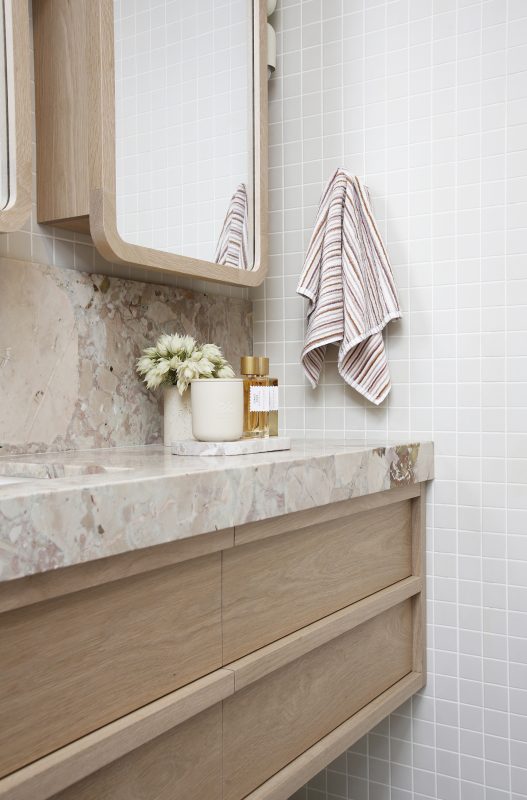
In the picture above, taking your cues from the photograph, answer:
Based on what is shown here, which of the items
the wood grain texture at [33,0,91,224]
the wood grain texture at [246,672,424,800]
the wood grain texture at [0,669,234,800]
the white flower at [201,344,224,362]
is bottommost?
the wood grain texture at [246,672,424,800]

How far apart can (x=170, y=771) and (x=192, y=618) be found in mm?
186

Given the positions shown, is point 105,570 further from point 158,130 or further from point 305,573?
point 158,130

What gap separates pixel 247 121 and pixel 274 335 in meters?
0.51

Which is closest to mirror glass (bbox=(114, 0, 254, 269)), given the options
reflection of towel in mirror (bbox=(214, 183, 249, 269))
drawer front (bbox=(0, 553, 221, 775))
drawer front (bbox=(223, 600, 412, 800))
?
reflection of towel in mirror (bbox=(214, 183, 249, 269))

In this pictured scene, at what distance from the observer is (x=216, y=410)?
1.28 metres

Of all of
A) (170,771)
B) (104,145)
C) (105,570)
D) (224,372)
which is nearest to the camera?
(105,570)

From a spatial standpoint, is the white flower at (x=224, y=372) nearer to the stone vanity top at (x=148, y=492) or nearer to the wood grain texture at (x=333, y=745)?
the stone vanity top at (x=148, y=492)

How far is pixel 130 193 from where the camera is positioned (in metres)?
1.37

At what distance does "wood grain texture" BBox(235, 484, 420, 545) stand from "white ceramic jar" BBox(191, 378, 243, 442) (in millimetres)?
193

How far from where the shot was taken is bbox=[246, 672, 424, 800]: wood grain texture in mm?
1145

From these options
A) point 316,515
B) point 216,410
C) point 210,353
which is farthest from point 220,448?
point 210,353

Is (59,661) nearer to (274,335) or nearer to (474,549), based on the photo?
(474,549)

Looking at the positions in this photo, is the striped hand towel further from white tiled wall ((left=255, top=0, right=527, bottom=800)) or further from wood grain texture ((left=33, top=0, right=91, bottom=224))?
wood grain texture ((left=33, top=0, right=91, bottom=224))

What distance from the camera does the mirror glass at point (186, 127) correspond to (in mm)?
1372
